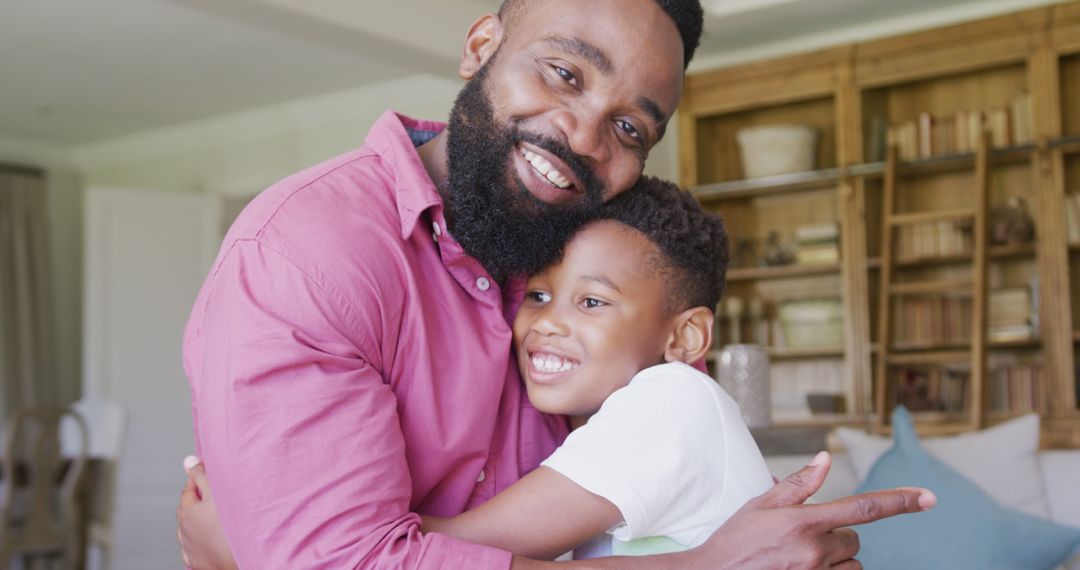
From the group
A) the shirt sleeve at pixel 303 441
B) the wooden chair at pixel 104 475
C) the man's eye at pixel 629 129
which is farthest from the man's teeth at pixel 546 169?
the wooden chair at pixel 104 475

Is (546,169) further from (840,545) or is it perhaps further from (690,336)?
(840,545)

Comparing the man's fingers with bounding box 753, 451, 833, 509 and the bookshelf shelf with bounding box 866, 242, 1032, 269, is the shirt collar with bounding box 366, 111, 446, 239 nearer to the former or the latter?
the man's fingers with bounding box 753, 451, 833, 509

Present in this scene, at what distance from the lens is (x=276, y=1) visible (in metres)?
4.43

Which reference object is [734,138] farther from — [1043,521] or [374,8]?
[1043,521]

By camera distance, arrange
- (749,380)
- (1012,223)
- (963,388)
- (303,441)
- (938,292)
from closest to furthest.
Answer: (303,441) → (749,380) → (1012,223) → (963,388) → (938,292)

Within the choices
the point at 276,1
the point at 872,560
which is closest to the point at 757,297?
the point at 276,1

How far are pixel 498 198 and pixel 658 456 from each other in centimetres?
38

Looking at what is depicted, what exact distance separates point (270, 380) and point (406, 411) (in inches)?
7.7

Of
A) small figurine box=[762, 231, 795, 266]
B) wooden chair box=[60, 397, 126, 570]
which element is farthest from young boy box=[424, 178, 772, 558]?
wooden chair box=[60, 397, 126, 570]

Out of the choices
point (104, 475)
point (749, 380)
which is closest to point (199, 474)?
point (749, 380)

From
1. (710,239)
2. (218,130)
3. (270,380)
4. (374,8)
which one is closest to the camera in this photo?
(270,380)

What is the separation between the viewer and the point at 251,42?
6.23 metres

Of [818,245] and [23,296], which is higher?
[818,245]

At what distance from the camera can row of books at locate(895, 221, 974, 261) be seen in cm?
586
